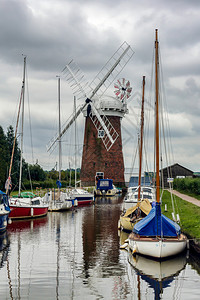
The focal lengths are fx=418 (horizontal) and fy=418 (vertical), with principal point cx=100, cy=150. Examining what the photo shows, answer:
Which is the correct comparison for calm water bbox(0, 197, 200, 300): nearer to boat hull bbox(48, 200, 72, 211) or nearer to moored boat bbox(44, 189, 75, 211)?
boat hull bbox(48, 200, 72, 211)

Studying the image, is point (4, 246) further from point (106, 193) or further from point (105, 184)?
point (105, 184)

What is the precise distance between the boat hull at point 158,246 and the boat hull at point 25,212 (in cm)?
1835

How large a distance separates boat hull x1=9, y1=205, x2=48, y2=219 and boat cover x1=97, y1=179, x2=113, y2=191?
42.7 meters

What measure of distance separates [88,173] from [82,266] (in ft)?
230

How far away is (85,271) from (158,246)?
3.73m

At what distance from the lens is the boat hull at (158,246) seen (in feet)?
66.2

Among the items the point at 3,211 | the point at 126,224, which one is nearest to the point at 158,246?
the point at 126,224

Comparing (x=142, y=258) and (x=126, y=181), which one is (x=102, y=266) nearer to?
A: (x=142, y=258)

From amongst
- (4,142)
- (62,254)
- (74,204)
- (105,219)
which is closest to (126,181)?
(4,142)

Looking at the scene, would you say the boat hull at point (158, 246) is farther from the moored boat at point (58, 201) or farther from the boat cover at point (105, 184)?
the boat cover at point (105, 184)

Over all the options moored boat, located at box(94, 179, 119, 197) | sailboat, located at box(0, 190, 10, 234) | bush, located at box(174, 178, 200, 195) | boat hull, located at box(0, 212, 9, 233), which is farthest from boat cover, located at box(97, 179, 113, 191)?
boat hull, located at box(0, 212, 9, 233)

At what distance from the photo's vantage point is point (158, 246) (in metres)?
20.1

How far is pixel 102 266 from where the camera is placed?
20.1 meters

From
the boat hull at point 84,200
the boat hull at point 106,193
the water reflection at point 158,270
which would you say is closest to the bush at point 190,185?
the boat hull at point 84,200
